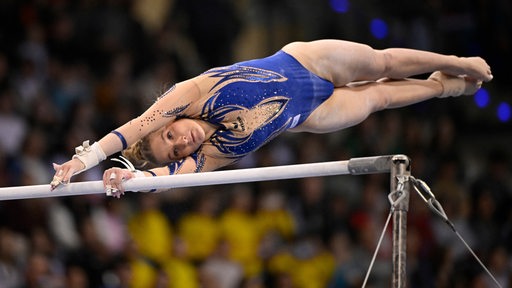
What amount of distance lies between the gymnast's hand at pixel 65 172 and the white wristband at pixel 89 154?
0.08ft

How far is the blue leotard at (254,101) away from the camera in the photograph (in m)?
4.77

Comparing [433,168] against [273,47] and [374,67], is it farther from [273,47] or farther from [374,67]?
[374,67]

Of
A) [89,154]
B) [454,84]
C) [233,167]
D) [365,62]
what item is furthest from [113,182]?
[233,167]

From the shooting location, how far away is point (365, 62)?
5.06 metres

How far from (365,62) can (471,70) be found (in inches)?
27.1

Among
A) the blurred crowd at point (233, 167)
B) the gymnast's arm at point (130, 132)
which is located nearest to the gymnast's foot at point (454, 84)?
the gymnast's arm at point (130, 132)

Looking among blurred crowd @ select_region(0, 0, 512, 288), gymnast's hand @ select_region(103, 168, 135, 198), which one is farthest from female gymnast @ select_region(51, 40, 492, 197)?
blurred crowd @ select_region(0, 0, 512, 288)

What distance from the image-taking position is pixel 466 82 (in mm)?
5406

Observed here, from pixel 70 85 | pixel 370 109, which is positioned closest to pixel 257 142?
pixel 370 109

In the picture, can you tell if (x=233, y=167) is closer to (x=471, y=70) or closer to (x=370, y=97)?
(x=370, y=97)

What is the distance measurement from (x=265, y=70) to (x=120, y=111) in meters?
3.30

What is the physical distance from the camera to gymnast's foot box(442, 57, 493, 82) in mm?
5246

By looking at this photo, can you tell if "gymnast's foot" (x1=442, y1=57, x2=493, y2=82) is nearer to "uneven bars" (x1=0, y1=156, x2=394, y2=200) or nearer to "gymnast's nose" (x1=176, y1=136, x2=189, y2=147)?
"uneven bars" (x1=0, y1=156, x2=394, y2=200)

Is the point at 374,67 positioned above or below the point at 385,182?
above
